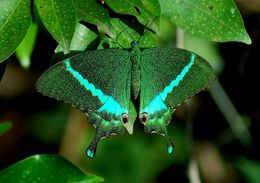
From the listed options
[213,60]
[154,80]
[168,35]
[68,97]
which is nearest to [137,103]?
[154,80]

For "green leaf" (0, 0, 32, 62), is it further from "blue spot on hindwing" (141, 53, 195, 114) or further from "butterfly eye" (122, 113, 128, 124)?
"blue spot on hindwing" (141, 53, 195, 114)

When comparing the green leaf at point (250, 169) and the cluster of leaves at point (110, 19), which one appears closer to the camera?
the cluster of leaves at point (110, 19)

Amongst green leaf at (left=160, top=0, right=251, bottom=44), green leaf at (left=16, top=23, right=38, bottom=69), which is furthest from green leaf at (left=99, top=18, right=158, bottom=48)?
green leaf at (left=16, top=23, right=38, bottom=69)

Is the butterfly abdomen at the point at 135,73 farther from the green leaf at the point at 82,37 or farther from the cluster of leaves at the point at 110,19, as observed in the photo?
the green leaf at the point at 82,37

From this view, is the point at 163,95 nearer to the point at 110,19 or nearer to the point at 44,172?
the point at 110,19

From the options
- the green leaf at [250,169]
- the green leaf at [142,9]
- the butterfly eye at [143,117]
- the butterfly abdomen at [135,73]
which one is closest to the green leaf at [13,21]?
the green leaf at [142,9]

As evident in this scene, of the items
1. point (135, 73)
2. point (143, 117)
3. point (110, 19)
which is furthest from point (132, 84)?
point (110, 19)

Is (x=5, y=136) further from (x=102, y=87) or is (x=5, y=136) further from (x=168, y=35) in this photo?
(x=102, y=87)
